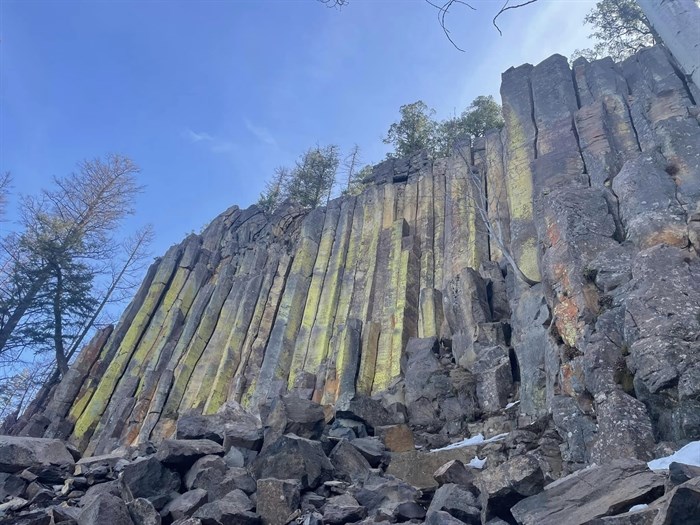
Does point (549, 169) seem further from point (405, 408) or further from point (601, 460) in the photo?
point (601, 460)

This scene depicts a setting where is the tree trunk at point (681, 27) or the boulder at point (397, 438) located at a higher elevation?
the tree trunk at point (681, 27)

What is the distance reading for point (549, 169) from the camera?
16578 millimetres

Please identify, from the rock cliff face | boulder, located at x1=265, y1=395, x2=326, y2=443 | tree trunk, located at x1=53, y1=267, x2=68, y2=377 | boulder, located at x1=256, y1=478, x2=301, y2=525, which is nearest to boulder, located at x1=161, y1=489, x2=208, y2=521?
boulder, located at x1=256, y1=478, x2=301, y2=525

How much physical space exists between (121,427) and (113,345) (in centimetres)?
594

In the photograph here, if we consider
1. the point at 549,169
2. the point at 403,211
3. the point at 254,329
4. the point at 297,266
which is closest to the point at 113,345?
the point at 254,329

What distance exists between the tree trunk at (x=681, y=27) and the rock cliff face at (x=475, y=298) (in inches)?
231

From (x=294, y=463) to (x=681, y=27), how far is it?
826cm

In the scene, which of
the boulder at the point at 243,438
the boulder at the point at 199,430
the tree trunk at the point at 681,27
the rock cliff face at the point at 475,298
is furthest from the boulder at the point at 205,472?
the tree trunk at the point at 681,27

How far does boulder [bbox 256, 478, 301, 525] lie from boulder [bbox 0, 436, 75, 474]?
531cm

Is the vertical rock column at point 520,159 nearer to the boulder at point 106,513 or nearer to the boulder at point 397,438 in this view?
the boulder at point 397,438

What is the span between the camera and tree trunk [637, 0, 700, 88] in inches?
147

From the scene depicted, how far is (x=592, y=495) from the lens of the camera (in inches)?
222

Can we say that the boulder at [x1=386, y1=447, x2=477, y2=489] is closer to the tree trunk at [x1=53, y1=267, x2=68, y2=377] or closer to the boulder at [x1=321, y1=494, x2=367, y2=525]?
the boulder at [x1=321, y1=494, x2=367, y2=525]

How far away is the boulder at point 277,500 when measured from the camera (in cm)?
801
